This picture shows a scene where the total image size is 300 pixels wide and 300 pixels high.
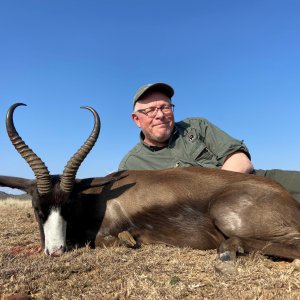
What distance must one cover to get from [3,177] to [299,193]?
4.30m

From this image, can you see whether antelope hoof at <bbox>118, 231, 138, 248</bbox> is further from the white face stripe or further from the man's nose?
the man's nose

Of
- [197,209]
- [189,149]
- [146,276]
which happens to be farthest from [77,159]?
[146,276]

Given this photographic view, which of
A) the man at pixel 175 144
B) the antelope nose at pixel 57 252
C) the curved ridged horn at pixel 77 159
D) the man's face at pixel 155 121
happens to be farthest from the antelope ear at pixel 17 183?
the man's face at pixel 155 121

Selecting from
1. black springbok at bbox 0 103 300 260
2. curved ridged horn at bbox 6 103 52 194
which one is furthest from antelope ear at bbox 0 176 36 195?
curved ridged horn at bbox 6 103 52 194

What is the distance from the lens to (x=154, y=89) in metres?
6.66

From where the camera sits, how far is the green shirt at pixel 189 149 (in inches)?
235

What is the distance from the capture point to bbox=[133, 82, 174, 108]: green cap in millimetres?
6527

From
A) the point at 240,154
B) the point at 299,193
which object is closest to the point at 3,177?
the point at 240,154

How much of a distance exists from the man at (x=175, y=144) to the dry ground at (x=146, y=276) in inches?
75.2

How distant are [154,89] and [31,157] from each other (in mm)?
2534

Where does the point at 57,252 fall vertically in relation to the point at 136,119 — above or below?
below

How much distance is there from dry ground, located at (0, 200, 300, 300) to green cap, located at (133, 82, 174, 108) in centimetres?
291

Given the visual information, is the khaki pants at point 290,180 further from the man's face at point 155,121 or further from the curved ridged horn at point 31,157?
the curved ridged horn at point 31,157

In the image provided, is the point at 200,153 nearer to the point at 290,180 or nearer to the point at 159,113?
the point at 159,113
